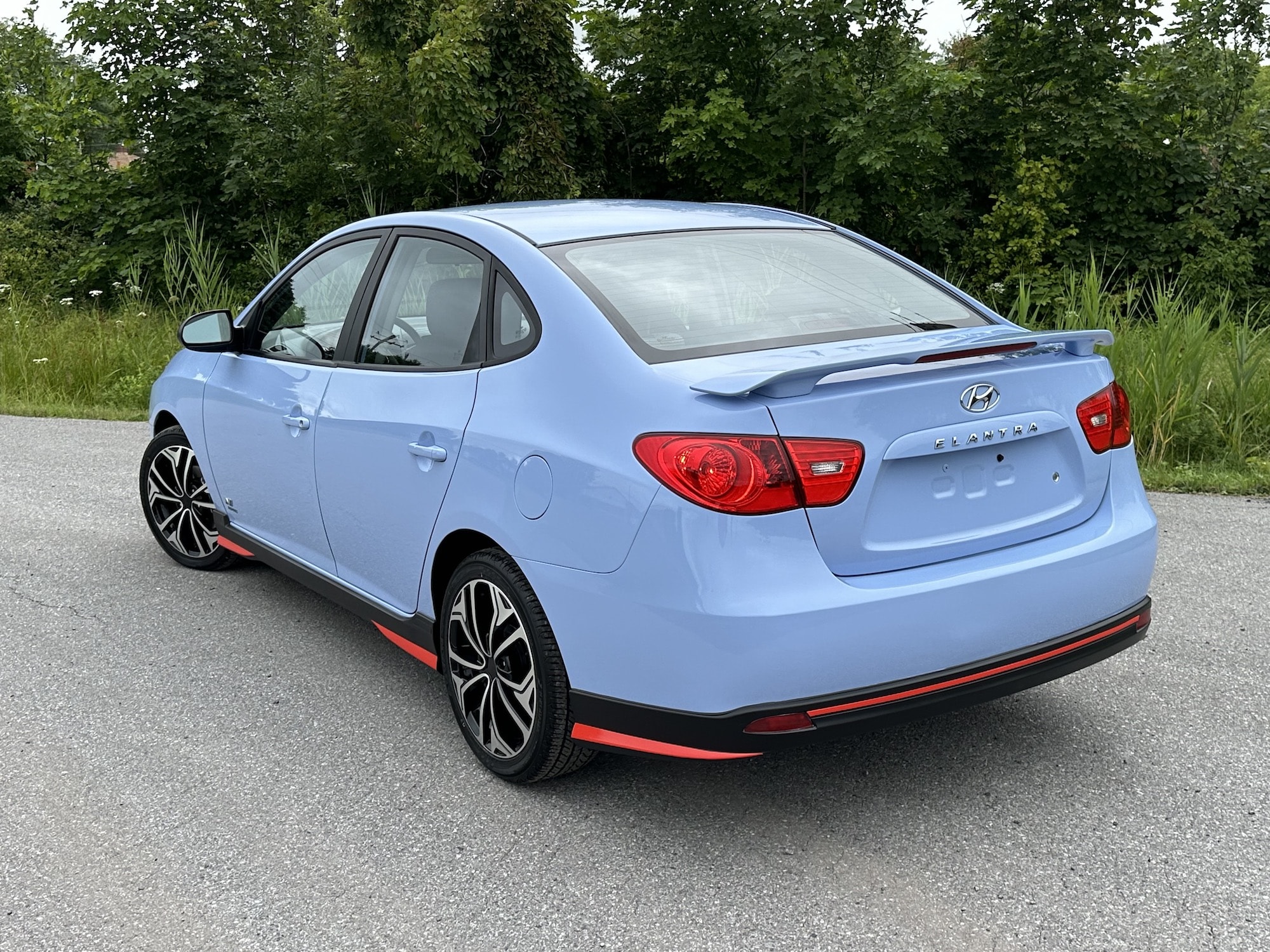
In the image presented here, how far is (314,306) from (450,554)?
1481 millimetres

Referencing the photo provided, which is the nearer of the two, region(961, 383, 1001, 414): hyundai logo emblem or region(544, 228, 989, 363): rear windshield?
region(961, 383, 1001, 414): hyundai logo emblem

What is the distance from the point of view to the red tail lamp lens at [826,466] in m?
2.81

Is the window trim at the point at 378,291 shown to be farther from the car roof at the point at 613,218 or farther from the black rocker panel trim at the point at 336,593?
the black rocker panel trim at the point at 336,593

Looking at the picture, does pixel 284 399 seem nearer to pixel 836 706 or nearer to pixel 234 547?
pixel 234 547

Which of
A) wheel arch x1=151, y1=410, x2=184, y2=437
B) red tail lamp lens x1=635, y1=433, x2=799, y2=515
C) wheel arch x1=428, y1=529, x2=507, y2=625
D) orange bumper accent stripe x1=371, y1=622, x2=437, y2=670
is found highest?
red tail lamp lens x1=635, y1=433, x2=799, y2=515

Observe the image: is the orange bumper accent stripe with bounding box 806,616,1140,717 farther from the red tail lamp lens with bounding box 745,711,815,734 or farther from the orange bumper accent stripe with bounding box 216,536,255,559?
the orange bumper accent stripe with bounding box 216,536,255,559

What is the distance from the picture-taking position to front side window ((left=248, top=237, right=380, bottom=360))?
437 cm

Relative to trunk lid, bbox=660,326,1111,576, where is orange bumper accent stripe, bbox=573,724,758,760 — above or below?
below

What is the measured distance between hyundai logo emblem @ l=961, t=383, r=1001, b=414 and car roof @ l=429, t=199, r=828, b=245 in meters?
A: 1.29

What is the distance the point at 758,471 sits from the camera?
2787 millimetres

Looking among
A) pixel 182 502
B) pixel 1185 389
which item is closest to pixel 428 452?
pixel 182 502

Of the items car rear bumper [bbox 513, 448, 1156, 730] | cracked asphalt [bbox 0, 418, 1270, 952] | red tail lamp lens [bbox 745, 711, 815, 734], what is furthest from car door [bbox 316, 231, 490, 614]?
red tail lamp lens [bbox 745, 711, 815, 734]

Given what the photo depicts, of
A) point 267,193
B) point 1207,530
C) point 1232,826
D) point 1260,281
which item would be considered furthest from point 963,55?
point 1232,826

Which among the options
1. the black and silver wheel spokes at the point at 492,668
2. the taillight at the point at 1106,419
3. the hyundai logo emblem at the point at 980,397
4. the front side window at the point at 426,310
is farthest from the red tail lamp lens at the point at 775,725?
the front side window at the point at 426,310
